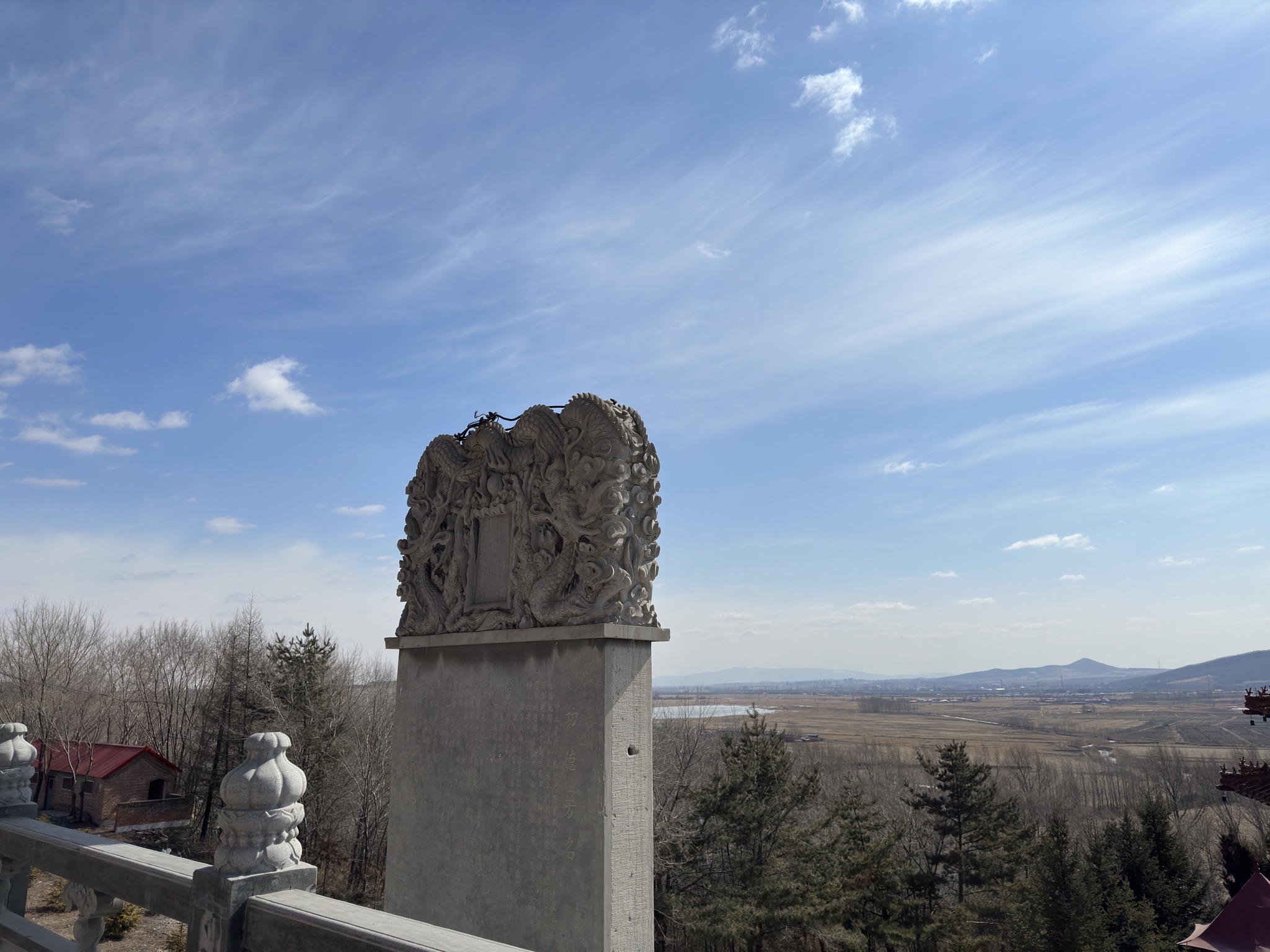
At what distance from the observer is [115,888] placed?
3.43 m

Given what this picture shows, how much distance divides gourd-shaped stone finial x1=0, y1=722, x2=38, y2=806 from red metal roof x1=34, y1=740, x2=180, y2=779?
83.0 feet

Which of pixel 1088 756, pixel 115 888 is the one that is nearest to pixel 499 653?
pixel 115 888

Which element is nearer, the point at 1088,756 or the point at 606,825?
the point at 606,825

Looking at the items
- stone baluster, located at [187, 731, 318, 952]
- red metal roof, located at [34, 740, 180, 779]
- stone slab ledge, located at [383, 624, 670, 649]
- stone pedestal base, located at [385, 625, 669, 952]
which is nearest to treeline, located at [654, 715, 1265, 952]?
stone pedestal base, located at [385, 625, 669, 952]

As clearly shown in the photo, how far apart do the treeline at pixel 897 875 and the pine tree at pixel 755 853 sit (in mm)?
43

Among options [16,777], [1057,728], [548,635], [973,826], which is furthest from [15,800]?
[1057,728]

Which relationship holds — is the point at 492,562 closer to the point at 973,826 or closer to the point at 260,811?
the point at 260,811

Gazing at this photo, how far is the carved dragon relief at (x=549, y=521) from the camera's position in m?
6.28

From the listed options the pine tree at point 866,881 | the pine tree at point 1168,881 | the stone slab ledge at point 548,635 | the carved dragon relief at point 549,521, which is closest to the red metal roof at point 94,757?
the pine tree at point 866,881

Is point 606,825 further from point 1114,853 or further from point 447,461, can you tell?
point 1114,853

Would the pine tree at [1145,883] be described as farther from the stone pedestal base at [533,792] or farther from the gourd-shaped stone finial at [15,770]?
the gourd-shaped stone finial at [15,770]

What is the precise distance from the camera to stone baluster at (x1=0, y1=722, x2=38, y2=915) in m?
4.39

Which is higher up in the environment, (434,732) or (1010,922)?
(434,732)

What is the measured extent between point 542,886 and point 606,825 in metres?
0.87
